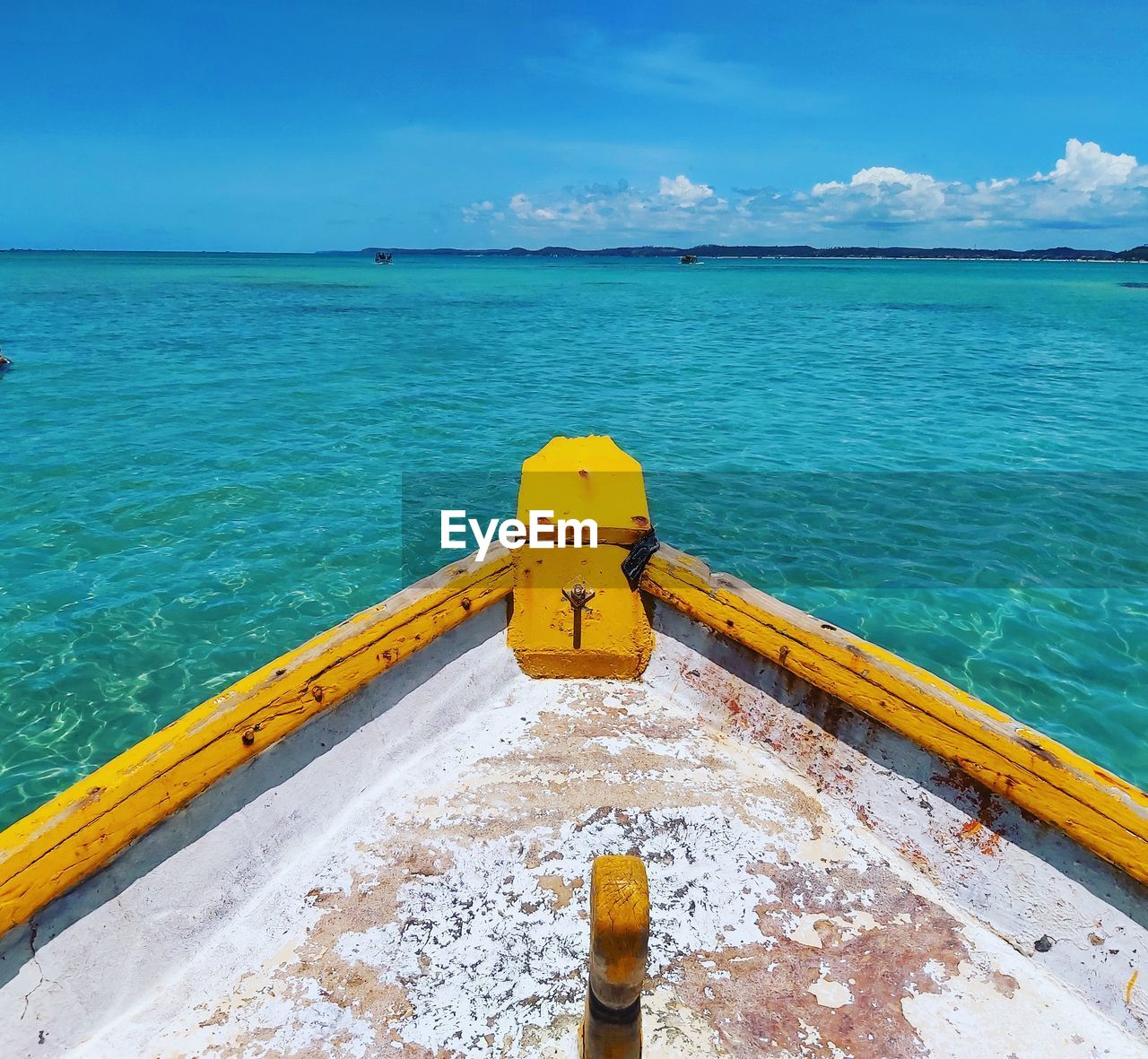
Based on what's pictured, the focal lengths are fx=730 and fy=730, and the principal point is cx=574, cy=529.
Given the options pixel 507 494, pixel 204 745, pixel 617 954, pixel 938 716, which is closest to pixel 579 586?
pixel 938 716

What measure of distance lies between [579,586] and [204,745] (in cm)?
221

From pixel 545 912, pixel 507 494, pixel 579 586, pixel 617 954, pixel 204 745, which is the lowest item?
pixel 507 494

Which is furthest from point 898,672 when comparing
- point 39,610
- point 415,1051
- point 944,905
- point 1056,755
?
point 39,610

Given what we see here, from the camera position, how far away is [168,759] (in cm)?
273

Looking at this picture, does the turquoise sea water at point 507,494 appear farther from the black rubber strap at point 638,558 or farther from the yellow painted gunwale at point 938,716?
the black rubber strap at point 638,558

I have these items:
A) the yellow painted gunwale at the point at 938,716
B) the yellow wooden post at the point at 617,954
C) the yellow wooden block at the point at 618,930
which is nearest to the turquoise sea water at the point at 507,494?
the yellow painted gunwale at the point at 938,716

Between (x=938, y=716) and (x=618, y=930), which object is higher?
(x=618, y=930)

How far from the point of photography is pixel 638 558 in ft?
14.5

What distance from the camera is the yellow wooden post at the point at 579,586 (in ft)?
14.5

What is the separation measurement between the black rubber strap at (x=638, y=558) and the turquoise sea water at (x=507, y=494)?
4.02m

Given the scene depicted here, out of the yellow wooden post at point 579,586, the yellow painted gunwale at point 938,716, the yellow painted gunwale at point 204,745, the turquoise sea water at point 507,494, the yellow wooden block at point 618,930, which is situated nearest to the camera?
the yellow wooden block at point 618,930

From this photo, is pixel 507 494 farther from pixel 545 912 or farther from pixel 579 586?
pixel 545 912

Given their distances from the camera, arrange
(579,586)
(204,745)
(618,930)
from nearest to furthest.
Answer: (618,930), (204,745), (579,586)


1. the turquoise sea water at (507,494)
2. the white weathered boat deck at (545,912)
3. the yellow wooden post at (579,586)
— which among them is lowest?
the turquoise sea water at (507,494)
